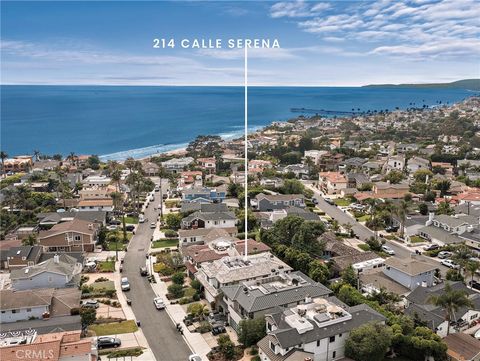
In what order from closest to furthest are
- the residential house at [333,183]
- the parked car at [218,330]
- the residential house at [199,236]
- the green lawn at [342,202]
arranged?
1. the parked car at [218,330]
2. the residential house at [199,236]
3. the green lawn at [342,202]
4. the residential house at [333,183]

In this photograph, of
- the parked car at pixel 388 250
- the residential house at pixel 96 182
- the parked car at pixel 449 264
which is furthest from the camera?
the residential house at pixel 96 182

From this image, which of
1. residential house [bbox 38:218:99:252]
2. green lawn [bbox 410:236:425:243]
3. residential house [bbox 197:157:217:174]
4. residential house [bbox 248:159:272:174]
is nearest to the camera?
residential house [bbox 38:218:99:252]

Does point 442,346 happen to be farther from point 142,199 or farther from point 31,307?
point 142,199

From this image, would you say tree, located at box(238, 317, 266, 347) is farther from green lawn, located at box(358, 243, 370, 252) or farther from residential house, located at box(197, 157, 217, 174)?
residential house, located at box(197, 157, 217, 174)

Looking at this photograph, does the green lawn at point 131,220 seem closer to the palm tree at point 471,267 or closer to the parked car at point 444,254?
the parked car at point 444,254

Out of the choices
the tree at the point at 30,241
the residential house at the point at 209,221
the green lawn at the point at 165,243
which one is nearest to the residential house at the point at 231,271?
the green lawn at the point at 165,243

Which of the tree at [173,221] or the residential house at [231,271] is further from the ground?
the residential house at [231,271]

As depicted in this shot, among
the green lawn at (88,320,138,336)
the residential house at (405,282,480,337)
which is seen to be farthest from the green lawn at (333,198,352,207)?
the green lawn at (88,320,138,336)

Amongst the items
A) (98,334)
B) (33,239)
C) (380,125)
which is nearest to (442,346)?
(98,334)
